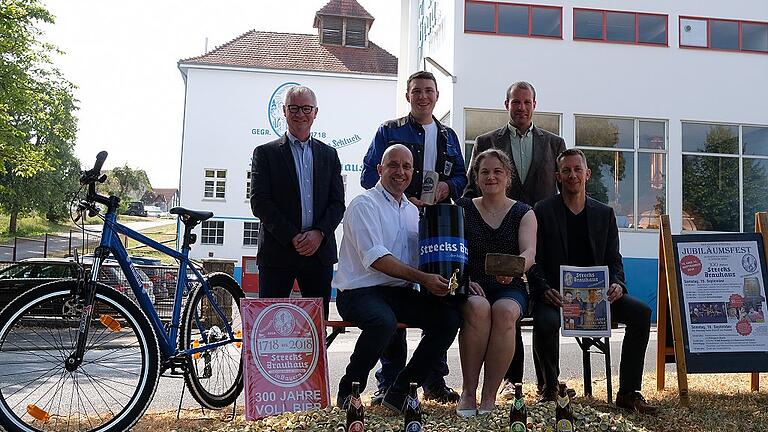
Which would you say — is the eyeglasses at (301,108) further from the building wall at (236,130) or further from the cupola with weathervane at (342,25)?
the cupola with weathervane at (342,25)

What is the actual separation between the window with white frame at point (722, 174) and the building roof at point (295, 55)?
1571 centimetres

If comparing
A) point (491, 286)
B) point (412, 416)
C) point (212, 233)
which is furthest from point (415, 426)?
point (212, 233)

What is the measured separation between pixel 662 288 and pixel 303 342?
2752 mm

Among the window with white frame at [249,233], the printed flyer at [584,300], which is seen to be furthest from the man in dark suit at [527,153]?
the window with white frame at [249,233]

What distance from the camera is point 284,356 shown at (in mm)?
4152

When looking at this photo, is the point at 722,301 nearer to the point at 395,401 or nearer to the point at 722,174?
the point at 395,401

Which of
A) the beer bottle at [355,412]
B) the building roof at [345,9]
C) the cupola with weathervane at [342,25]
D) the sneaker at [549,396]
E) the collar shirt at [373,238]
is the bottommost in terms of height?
the sneaker at [549,396]

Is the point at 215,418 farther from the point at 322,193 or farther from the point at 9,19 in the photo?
the point at 9,19

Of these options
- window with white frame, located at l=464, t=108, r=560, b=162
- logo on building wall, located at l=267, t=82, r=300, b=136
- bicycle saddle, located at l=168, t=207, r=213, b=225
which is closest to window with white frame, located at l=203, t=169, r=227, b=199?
logo on building wall, located at l=267, t=82, r=300, b=136

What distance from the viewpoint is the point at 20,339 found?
3727 millimetres

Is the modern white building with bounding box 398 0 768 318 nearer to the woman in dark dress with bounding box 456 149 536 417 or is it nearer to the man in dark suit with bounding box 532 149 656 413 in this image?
the man in dark suit with bounding box 532 149 656 413

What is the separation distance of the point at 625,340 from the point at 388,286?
172 centimetres

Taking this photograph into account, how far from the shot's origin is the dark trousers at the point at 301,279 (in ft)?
14.5

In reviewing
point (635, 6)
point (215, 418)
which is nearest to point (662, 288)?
point (215, 418)
